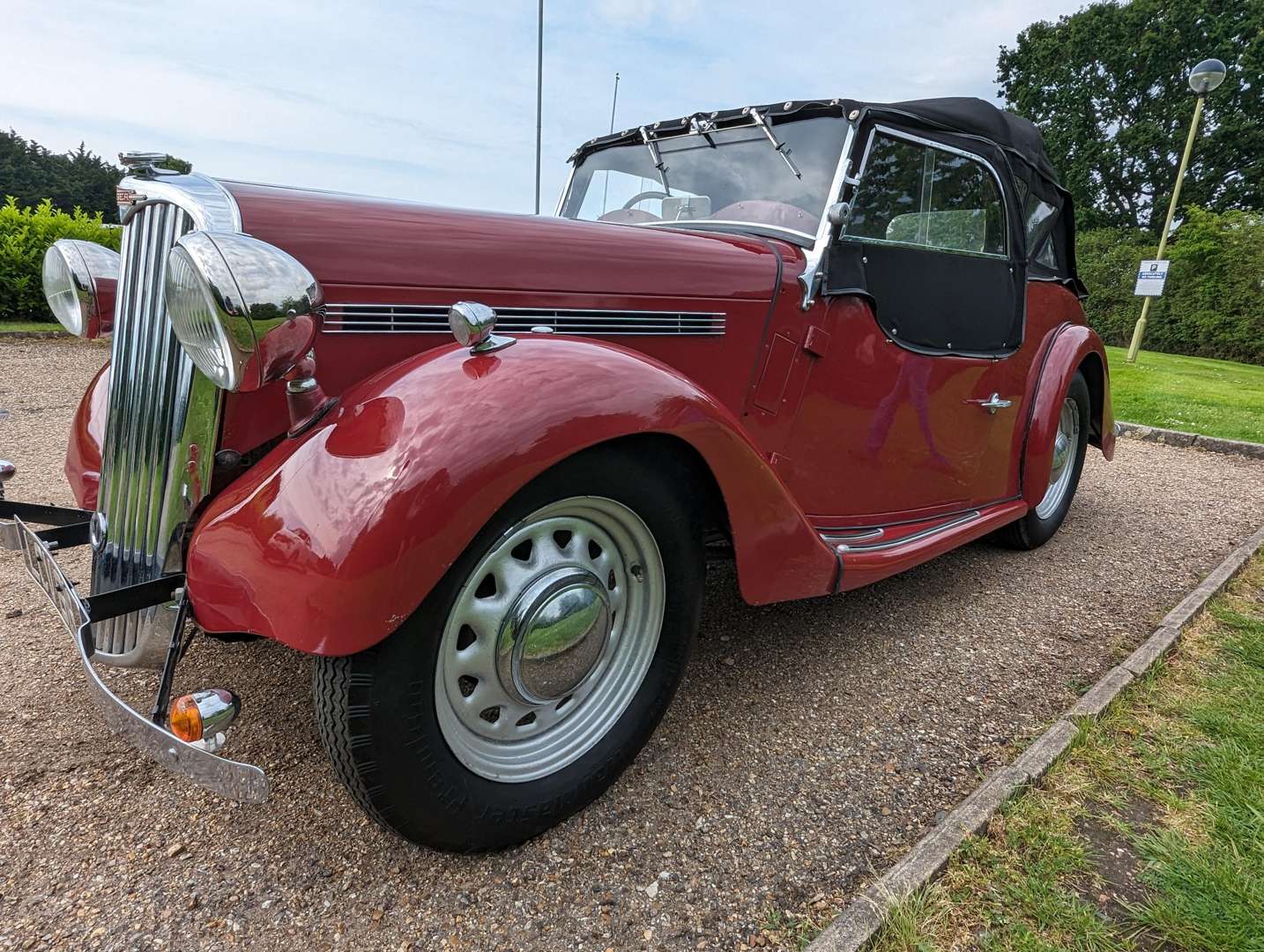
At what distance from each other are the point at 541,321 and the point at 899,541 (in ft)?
5.27

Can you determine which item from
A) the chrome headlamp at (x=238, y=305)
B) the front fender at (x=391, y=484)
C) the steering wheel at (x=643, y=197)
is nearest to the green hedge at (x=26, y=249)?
the steering wheel at (x=643, y=197)

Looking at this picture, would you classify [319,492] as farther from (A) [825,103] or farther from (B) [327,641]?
(A) [825,103]

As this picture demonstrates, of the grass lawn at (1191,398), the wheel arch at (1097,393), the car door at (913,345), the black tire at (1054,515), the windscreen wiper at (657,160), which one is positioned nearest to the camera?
the car door at (913,345)

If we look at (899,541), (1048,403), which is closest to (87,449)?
(899,541)

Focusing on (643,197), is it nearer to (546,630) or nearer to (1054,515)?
(546,630)

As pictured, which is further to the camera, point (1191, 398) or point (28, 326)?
point (28, 326)

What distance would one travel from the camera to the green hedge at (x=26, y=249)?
10125 millimetres

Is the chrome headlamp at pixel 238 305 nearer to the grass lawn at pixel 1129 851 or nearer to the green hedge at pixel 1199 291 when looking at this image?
the grass lawn at pixel 1129 851

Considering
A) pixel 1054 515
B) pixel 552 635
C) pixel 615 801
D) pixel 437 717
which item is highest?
pixel 552 635

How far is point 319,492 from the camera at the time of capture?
134 cm

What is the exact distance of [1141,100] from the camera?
2698 centimetres

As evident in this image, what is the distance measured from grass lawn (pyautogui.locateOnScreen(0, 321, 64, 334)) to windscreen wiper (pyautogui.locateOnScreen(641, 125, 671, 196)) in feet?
33.2

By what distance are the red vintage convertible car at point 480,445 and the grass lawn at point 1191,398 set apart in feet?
20.0

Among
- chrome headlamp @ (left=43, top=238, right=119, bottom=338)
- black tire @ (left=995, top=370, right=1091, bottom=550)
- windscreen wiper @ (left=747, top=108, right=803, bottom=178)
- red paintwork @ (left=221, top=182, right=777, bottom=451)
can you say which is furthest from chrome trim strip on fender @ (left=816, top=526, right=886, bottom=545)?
chrome headlamp @ (left=43, top=238, right=119, bottom=338)
